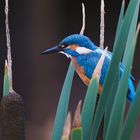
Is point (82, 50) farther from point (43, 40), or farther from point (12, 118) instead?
point (43, 40)

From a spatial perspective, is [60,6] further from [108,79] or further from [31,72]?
[108,79]

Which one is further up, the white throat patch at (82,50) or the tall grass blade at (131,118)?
the white throat patch at (82,50)

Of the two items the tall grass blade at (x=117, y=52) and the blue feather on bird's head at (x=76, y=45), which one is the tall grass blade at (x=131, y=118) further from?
the blue feather on bird's head at (x=76, y=45)

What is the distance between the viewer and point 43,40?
2305mm

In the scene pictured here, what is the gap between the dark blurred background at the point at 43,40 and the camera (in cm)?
230

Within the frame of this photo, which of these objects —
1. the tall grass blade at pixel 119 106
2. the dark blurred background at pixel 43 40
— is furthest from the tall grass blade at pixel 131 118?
the dark blurred background at pixel 43 40

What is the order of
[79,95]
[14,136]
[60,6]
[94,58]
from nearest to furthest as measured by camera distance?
[14,136]
[94,58]
[60,6]
[79,95]

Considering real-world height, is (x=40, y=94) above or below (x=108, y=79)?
below

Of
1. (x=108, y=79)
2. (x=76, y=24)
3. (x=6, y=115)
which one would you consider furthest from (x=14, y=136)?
(x=76, y=24)

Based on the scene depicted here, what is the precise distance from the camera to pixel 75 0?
232 centimetres

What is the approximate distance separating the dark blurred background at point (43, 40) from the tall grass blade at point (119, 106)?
1.32 metres

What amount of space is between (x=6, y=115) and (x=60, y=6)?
1.39 m

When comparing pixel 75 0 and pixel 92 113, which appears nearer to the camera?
pixel 92 113

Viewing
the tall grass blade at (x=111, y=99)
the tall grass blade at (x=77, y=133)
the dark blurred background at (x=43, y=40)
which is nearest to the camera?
the tall grass blade at (x=77, y=133)
